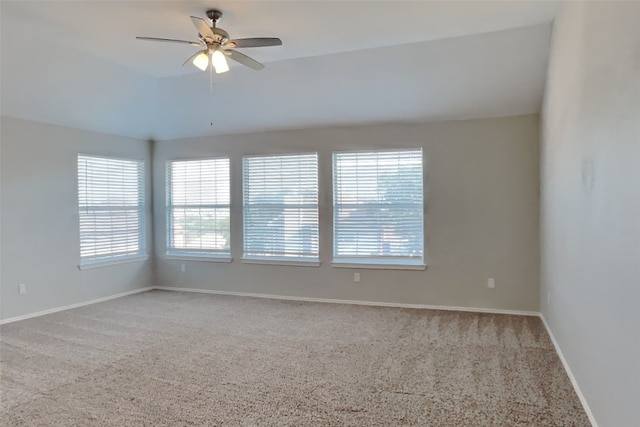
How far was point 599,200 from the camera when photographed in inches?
92.9

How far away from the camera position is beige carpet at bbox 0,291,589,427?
2.69 meters

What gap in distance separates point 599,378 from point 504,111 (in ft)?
11.3

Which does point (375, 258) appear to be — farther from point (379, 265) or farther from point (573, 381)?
point (573, 381)

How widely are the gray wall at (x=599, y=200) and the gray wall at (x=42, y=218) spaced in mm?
5792

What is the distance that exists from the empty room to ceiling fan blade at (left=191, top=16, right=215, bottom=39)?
3 centimetres

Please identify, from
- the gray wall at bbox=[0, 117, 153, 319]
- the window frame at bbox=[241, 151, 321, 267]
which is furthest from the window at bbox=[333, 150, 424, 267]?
the gray wall at bbox=[0, 117, 153, 319]

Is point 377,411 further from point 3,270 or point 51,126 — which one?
point 51,126

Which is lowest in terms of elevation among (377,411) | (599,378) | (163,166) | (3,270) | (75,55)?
(377,411)

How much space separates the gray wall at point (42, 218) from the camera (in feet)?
16.1

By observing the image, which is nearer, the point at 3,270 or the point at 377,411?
the point at 377,411

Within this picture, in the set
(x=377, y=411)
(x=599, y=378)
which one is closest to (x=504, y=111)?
(x=599, y=378)

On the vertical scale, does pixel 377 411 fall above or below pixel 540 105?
below

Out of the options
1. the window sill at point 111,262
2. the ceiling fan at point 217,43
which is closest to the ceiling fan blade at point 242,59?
the ceiling fan at point 217,43

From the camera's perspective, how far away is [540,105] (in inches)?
188
